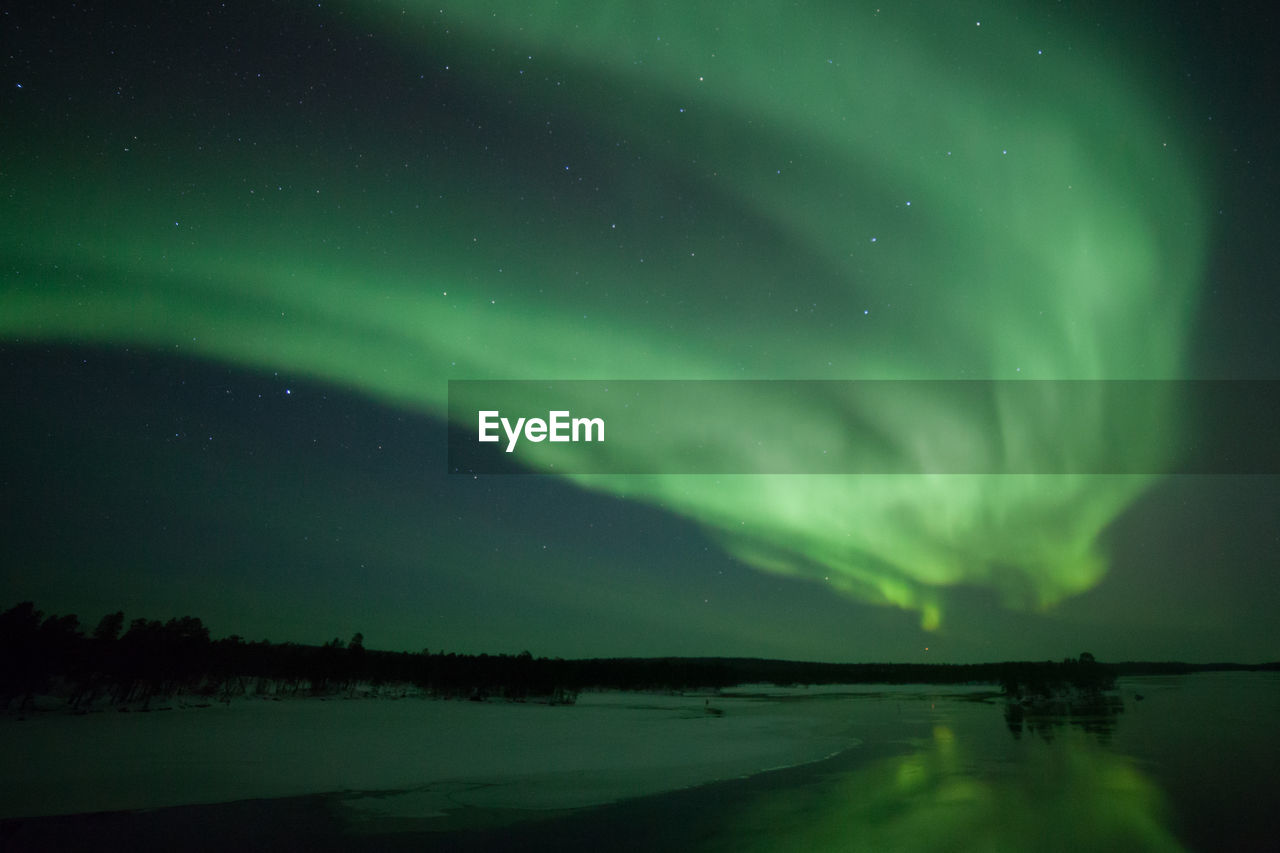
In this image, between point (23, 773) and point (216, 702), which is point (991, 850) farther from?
point (216, 702)

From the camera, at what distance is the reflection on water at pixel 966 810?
45.1 feet

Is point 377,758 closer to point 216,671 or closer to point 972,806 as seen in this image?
point 972,806

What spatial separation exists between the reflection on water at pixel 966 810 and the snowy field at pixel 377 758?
13.3 feet

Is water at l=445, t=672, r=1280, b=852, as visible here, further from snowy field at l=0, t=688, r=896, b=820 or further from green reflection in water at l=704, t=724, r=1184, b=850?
snowy field at l=0, t=688, r=896, b=820

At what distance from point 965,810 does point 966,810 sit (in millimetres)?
23

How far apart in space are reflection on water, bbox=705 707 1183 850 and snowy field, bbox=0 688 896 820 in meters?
4.06

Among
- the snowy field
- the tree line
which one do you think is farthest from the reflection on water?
the tree line

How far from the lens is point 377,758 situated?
2445 cm

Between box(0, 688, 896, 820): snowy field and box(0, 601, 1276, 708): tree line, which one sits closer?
box(0, 688, 896, 820): snowy field

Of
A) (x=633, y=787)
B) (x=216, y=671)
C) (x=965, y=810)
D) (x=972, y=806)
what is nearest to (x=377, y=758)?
(x=633, y=787)

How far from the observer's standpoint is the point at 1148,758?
26.3m

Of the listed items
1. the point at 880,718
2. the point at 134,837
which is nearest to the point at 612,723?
the point at 880,718

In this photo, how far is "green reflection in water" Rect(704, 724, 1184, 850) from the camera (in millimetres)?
13719

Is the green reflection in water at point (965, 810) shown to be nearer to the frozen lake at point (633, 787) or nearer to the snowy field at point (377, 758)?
the frozen lake at point (633, 787)
